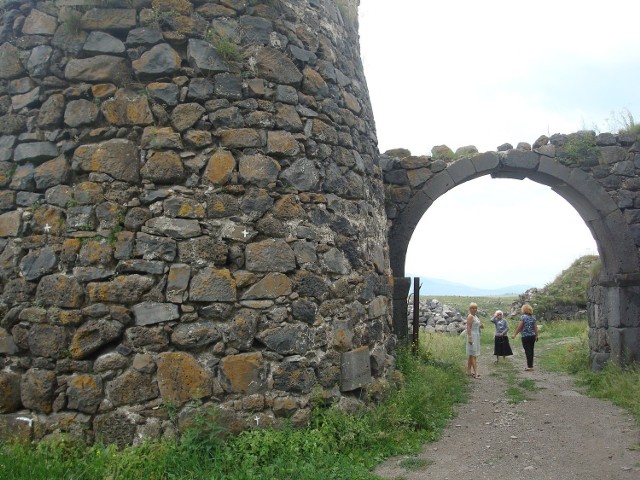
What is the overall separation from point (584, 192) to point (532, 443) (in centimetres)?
470

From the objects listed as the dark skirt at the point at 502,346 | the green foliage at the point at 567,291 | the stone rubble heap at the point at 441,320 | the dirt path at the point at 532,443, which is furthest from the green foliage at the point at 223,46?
the green foliage at the point at 567,291

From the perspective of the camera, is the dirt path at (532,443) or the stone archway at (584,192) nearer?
the dirt path at (532,443)

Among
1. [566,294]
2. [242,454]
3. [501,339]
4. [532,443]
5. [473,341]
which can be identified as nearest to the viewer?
[242,454]

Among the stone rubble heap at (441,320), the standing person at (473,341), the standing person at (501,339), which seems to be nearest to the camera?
the standing person at (473,341)

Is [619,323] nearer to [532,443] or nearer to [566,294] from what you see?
[532,443]

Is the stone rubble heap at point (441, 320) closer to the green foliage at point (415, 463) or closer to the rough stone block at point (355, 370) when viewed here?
the rough stone block at point (355, 370)

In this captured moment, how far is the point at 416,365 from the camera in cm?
698

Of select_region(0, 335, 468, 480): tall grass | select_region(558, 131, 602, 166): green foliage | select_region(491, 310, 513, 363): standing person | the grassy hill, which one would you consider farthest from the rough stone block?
the grassy hill

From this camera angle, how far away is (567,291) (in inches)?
666

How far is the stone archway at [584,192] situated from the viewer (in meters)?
8.34

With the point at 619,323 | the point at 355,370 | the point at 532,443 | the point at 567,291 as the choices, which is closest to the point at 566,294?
the point at 567,291

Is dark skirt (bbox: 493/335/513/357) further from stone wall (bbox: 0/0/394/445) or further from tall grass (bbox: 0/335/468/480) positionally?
stone wall (bbox: 0/0/394/445)

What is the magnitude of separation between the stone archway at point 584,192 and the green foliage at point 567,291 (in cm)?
841

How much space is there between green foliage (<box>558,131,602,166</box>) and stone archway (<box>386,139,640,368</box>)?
0.7 inches
